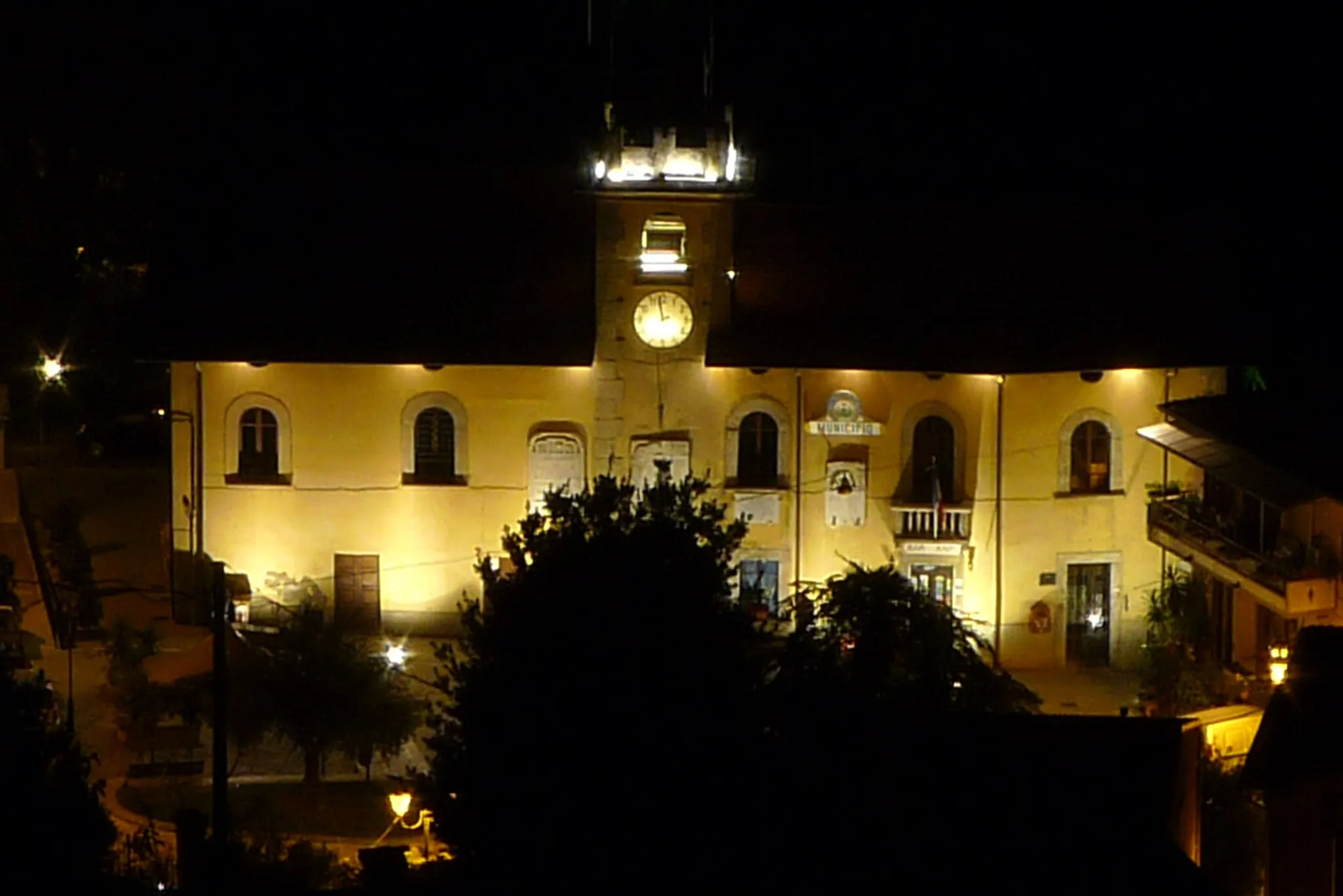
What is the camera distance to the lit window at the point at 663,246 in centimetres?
4441

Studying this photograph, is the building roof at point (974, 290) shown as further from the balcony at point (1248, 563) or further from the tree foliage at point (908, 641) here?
the tree foliage at point (908, 641)

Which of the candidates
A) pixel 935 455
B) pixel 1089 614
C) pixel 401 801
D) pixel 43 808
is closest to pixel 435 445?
pixel 935 455

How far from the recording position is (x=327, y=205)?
1849 inches

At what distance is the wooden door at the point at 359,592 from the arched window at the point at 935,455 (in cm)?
1095

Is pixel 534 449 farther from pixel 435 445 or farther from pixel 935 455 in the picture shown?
pixel 935 455

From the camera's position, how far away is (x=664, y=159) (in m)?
44.0

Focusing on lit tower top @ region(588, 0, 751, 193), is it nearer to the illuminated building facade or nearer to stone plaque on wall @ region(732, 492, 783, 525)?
the illuminated building facade

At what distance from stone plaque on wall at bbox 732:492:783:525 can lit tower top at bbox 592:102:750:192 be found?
6.11 m

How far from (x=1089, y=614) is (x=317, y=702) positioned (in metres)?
16.3

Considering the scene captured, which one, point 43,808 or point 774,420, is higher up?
point 774,420

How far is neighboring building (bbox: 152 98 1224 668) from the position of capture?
4431 centimetres

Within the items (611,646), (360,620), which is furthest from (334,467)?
(611,646)

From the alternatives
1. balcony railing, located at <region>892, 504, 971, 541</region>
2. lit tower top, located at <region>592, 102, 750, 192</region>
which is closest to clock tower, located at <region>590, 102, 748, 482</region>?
lit tower top, located at <region>592, 102, 750, 192</region>

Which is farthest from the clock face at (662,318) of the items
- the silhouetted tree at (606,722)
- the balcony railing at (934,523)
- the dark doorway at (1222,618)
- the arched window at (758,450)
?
the silhouetted tree at (606,722)
